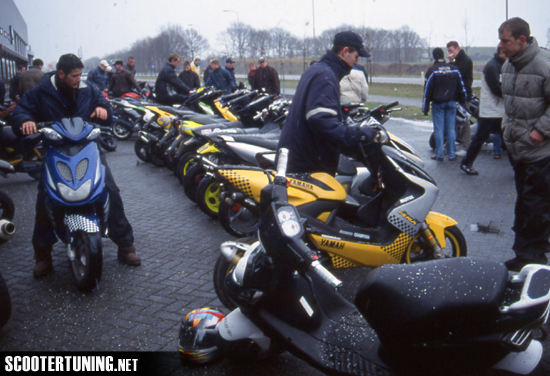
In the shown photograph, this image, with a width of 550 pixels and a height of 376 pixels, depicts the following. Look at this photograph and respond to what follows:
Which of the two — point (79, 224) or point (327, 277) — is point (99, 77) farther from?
point (327, 277)

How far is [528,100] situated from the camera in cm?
432

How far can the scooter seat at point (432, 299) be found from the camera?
1835 millimetres

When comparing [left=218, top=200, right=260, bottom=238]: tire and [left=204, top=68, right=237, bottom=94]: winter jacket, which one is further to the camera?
[left=204, top=68, right=237, bottom=94]: winter jacket

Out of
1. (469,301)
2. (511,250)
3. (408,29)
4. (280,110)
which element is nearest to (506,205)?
(511,250)

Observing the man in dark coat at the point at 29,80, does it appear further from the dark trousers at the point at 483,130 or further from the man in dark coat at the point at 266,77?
the dark trousers at the point at 483,130

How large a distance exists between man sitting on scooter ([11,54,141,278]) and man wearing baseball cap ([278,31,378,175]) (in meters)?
1.69

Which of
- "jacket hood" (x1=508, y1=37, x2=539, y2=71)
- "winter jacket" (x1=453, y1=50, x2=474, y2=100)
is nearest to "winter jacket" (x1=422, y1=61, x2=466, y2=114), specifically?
"winter jacket" (x1=453, y1=50, x2=474, y2=100)

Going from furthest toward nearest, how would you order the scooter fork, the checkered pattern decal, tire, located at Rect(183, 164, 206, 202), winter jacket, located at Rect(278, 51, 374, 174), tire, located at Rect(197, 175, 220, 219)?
1. tire, located at Rect(183, 164, 206, 202)
2. tire, located at Rect(197, 175, 220, 219)
3. the scooter fork
4. the checkered pattern decal
5. winter jacket, located at Rect(278, 51, 374, 174)

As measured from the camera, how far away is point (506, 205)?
21.4 ft

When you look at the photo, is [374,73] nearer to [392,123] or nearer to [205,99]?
[392,123]

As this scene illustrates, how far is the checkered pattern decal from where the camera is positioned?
407 centimetres

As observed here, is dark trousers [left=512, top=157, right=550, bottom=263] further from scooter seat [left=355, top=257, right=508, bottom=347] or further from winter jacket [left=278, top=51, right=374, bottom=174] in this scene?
scooter seat [left=355, top=257, right=508, bottom=347]

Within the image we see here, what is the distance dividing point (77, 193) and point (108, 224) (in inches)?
25.7

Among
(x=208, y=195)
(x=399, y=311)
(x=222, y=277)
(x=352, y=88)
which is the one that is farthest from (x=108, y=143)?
(x=399, y=311)
